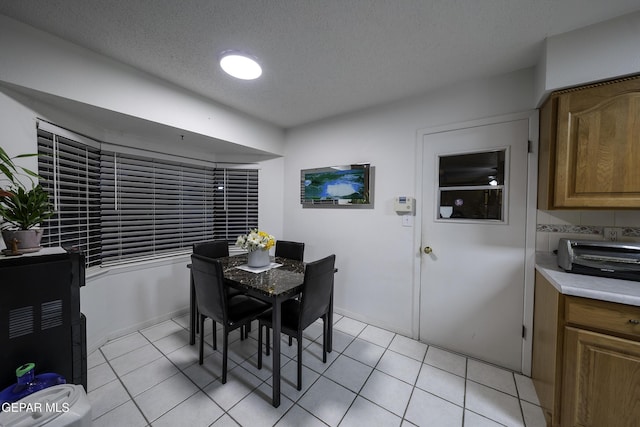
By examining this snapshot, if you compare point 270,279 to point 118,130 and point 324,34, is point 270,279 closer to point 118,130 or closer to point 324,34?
point 324,34

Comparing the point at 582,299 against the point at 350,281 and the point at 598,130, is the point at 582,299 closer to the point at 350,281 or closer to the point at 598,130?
the point at 598,130

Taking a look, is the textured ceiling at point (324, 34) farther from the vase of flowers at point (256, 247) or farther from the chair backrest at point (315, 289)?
the chair backrest at point (315, 289)

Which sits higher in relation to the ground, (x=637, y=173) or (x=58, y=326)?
(x=637, y=173)

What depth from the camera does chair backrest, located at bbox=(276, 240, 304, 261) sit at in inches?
103

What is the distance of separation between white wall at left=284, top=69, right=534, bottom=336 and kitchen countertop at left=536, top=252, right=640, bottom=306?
1025 millimetres

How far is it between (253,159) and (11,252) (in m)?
2.42

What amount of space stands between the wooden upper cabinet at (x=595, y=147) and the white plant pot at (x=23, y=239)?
3.18m

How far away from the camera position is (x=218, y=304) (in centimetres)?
172

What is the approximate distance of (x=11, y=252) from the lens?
3.95 feet

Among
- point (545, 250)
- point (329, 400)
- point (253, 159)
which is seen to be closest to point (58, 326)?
point (329, 400)

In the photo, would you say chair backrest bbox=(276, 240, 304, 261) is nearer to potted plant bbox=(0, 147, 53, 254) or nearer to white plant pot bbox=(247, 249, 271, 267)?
white plant pot bbox=(247, 249, 271, 267)

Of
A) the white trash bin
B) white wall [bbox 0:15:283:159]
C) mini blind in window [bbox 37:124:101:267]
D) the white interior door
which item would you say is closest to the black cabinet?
the white trash bin

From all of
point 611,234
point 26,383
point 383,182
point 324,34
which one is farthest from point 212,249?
point 611,234

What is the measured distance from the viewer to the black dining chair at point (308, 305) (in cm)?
164
